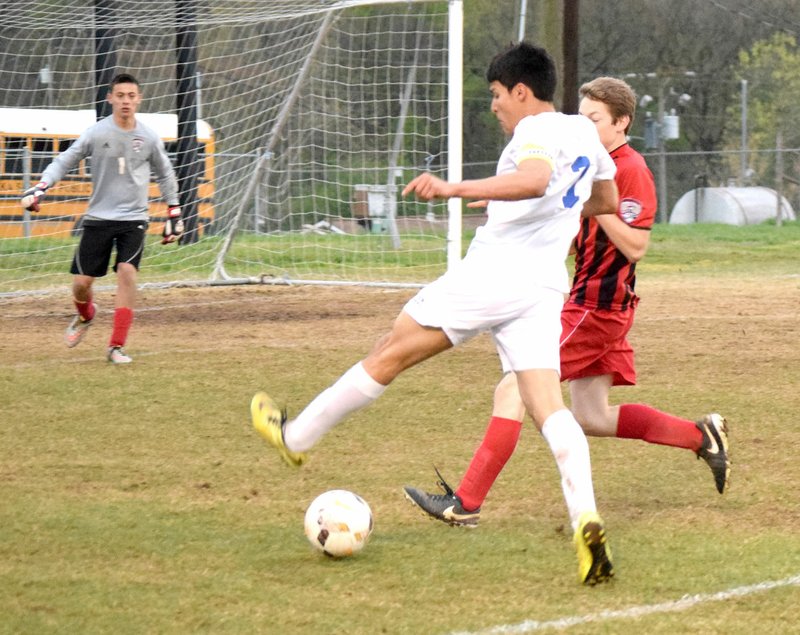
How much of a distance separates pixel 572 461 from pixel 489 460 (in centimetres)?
72

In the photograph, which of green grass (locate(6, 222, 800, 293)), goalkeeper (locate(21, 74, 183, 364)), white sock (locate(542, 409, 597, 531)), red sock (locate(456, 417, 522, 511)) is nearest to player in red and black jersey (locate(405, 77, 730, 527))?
red sock (locate(456, 417, 522, 511))

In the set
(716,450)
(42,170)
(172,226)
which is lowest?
(716,450)

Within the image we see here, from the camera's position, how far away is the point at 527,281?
4.65 m

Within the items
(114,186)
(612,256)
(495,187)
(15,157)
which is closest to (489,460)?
(612,256)

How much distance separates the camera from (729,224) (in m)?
29.6

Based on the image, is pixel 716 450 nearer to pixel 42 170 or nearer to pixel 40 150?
pixel 42 170

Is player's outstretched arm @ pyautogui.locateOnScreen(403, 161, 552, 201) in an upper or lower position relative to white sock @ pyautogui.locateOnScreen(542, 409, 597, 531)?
upper

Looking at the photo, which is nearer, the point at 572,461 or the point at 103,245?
→ the point at 572,461

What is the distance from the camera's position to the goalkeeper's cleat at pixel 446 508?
17.2 feet

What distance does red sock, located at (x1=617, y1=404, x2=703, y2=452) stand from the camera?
5758 millimetres

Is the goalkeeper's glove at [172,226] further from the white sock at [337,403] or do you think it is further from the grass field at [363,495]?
the white sock at [337,403]

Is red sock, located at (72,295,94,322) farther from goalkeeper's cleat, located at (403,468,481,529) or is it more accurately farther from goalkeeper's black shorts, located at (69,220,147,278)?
goalkeeper's cleat, located at (403,468,481,529)

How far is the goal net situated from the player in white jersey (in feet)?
35.3

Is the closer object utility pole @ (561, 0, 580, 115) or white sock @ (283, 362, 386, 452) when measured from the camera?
white sock @ (283, 362, 386, 452)
